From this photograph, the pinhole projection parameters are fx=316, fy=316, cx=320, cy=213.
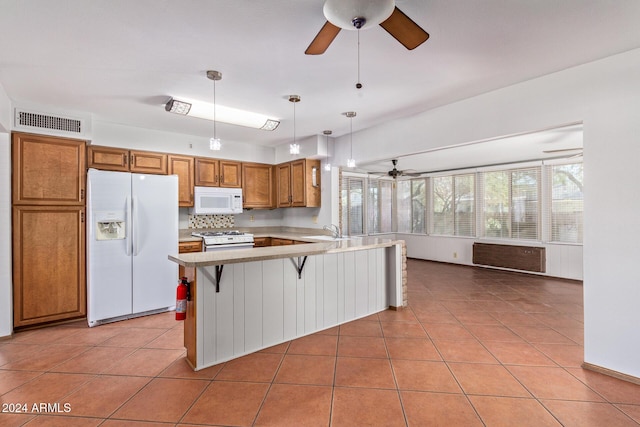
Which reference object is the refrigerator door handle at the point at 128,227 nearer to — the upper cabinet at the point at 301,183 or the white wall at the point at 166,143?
the white wall at the point at 166,143

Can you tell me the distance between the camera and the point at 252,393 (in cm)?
207

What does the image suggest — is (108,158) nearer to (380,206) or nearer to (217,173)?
(217,173)

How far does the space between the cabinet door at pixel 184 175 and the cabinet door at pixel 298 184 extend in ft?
5.06

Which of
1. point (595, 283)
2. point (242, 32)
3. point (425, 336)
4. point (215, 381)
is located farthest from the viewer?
point (425, 336)

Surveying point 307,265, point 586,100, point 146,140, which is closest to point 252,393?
point 307,265

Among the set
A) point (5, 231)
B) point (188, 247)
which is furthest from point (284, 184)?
point (5, 231)

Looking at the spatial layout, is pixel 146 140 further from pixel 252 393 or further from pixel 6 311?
pixel 252 393

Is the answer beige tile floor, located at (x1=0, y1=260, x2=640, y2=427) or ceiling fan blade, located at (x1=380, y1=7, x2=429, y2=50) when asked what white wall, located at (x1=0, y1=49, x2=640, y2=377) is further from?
ceiling fan blade, located at (x1=380, y1=7, x2=429, y2=50)

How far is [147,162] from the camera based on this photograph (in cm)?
426

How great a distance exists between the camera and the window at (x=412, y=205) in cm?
764

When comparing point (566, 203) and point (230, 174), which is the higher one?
point (230, 174)

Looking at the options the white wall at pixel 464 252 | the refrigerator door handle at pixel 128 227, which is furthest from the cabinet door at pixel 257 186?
the white wall at pixel 464 252

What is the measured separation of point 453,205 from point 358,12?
20.6ft

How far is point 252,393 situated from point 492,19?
2764 mm
